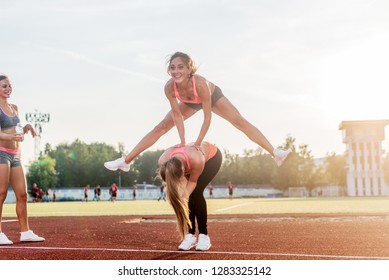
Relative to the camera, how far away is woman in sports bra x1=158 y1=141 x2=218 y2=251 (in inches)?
175

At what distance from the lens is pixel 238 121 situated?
17.4 feet

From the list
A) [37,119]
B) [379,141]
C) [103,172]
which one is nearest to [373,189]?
[379,141]

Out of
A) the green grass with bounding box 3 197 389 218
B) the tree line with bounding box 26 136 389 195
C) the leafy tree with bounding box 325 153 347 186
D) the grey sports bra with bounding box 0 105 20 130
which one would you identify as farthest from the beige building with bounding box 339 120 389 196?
the grey sports bra with bounding box 0 105 20 130

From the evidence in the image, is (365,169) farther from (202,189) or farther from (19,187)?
(202,189)

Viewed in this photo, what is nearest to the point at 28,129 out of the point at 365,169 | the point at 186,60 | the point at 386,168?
the point at 186,60

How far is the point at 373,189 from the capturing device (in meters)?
39.9

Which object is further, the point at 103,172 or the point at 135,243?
the point at 103,172

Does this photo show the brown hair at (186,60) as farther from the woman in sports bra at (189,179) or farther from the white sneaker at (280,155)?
the white sneaker at (280,155)

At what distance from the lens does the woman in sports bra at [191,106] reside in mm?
4898

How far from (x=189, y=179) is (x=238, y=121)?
906 millimetres

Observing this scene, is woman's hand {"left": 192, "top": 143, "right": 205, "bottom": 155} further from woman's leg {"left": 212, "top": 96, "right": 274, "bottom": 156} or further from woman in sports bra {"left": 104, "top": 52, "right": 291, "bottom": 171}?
woman's leg {"left": 212, "top": 96, "right": 274, "bottom": 156}

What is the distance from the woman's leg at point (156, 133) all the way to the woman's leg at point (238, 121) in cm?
25
